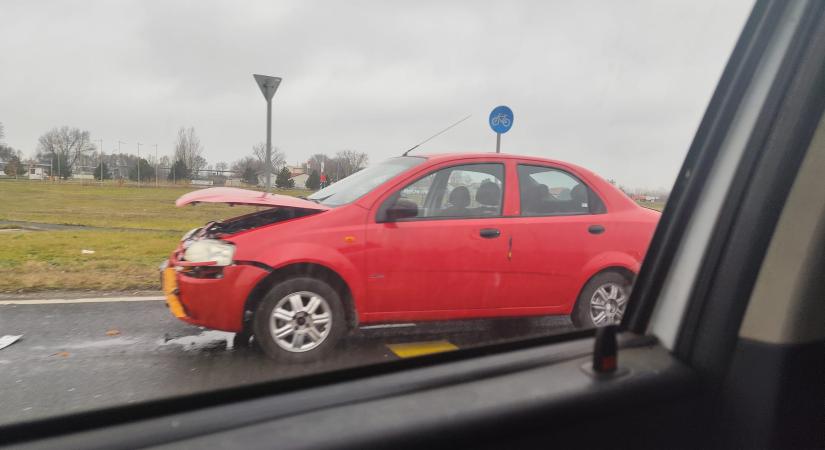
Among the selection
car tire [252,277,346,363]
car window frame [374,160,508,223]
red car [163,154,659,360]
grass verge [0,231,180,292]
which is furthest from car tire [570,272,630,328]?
grass verge [0,231,180,292]

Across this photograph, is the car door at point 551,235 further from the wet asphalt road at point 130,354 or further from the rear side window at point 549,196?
the wet asphalt road at point 130,354

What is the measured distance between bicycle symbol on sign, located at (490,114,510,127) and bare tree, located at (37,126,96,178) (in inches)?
69.9

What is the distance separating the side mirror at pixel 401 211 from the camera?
3605mm

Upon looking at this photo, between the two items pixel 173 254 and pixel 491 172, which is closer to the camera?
pixel 173 254

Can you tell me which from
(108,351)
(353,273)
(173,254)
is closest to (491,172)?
(353,273)

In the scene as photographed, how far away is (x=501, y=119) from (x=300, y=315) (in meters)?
1.71

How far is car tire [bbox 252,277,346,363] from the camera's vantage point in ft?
10.2

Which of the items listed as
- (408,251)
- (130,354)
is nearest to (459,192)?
(408,251)

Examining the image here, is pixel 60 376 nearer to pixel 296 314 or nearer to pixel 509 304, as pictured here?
pixel 296 314

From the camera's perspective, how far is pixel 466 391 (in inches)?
52.9

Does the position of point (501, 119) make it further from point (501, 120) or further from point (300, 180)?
point (300, 180)

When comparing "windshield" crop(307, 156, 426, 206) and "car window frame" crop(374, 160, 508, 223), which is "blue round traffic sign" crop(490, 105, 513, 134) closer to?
"car window frame" crop(374, 160, 508, 223)

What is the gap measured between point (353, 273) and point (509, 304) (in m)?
1.06

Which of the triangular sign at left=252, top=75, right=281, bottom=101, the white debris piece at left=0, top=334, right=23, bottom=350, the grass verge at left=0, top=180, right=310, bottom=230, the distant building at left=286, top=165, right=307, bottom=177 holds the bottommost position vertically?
the white debris piece at left=0, top=334, right=23, bottom=350
